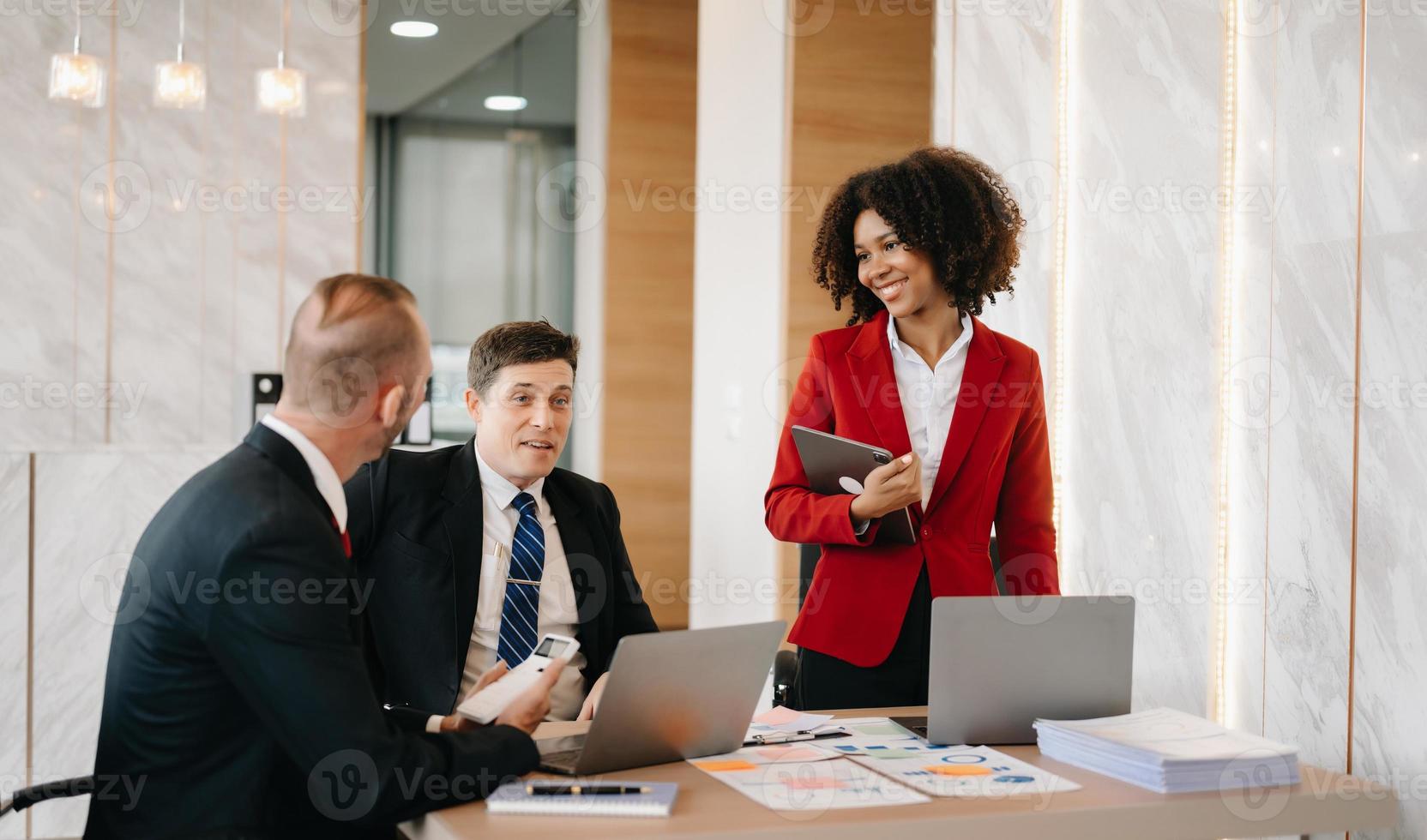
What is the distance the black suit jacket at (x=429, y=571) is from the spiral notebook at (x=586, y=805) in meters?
0.62

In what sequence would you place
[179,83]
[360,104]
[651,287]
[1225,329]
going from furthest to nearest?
1. [651,287]
2. [360,104]
3. [179,83]
4. [1225,329]

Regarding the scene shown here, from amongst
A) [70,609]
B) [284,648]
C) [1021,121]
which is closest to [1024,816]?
[284,648]

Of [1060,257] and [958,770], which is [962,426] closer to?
[958,770]

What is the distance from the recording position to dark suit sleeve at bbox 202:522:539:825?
1643 millimetres

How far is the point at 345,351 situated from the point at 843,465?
1060 millimetres

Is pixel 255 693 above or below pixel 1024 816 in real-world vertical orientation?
above

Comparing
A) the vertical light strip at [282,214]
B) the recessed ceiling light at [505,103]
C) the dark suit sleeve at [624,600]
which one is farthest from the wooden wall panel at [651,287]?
the dark suit sleeve at [624,600]

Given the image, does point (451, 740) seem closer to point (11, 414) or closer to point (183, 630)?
point (183, 630)

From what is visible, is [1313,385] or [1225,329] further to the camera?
[1225,329]

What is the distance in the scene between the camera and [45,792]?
6.27ft

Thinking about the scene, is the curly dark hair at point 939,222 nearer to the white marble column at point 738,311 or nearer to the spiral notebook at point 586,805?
the spiral notebook at point 586,805

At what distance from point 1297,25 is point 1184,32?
16.2 inches

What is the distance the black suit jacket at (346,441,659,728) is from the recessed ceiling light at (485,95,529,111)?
23.1 ft

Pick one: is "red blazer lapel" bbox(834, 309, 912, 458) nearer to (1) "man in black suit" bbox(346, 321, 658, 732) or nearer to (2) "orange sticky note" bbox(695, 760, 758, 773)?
(1) "man in black suit" bbox(346, 321, 658, 732)
